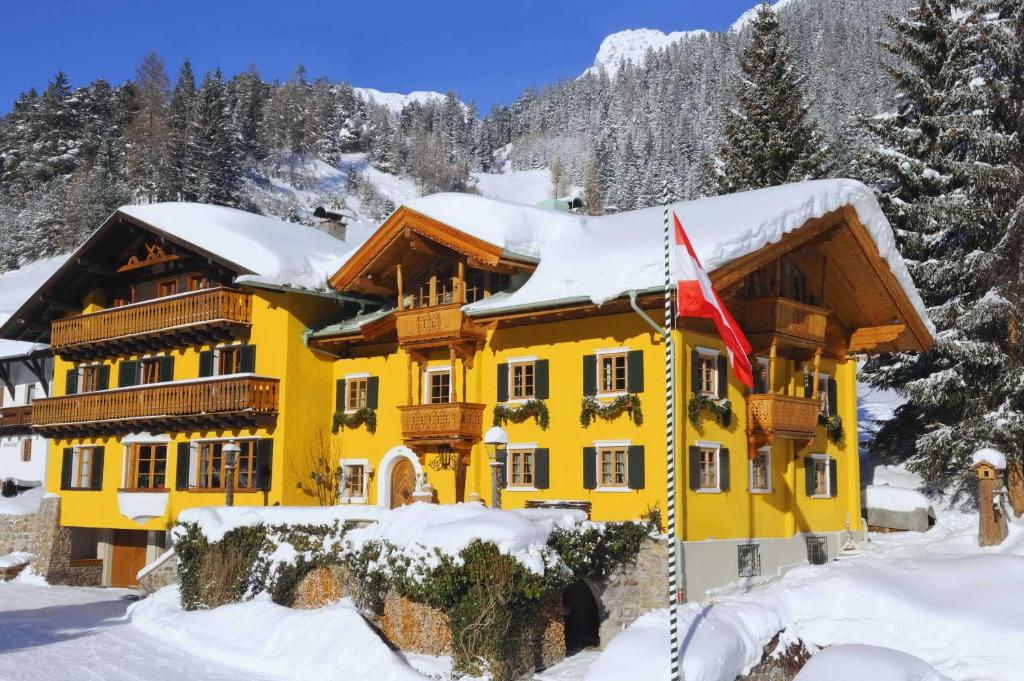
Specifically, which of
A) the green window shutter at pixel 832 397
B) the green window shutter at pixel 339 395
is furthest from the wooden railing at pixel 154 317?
the green window shutter at pixel 832 397

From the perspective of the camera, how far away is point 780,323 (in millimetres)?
25375

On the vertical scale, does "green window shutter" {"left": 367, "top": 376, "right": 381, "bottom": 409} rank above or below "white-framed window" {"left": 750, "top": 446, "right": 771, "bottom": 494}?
above

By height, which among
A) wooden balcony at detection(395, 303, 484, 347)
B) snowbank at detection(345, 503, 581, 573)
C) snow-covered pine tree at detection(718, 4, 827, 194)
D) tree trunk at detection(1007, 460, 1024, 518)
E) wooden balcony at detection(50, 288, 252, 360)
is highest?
snow-covered pine tree at detection(718, 4, 827, 194)

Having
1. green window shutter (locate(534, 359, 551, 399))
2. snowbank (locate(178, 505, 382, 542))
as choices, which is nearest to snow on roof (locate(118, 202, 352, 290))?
snowbank (locate(178, 505, 382, 542))

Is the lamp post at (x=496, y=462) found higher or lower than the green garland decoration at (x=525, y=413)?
lower

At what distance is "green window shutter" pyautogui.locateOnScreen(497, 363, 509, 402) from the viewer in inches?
1054

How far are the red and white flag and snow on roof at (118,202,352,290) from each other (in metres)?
15.0

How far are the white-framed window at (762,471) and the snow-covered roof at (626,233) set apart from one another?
5.72m

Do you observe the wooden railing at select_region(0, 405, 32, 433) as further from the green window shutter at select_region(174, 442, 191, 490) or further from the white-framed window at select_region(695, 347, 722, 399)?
the white-framed window at select_region(695, 347, 722, 399)

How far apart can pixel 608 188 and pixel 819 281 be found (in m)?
88.2

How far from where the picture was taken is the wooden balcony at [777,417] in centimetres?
2497

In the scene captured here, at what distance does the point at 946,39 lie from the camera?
32625 mm

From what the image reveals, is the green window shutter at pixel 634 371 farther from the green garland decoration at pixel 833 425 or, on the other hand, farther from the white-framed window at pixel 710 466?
the green garland decoration at pixel 833 425

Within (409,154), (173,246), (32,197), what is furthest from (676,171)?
(409,154)
